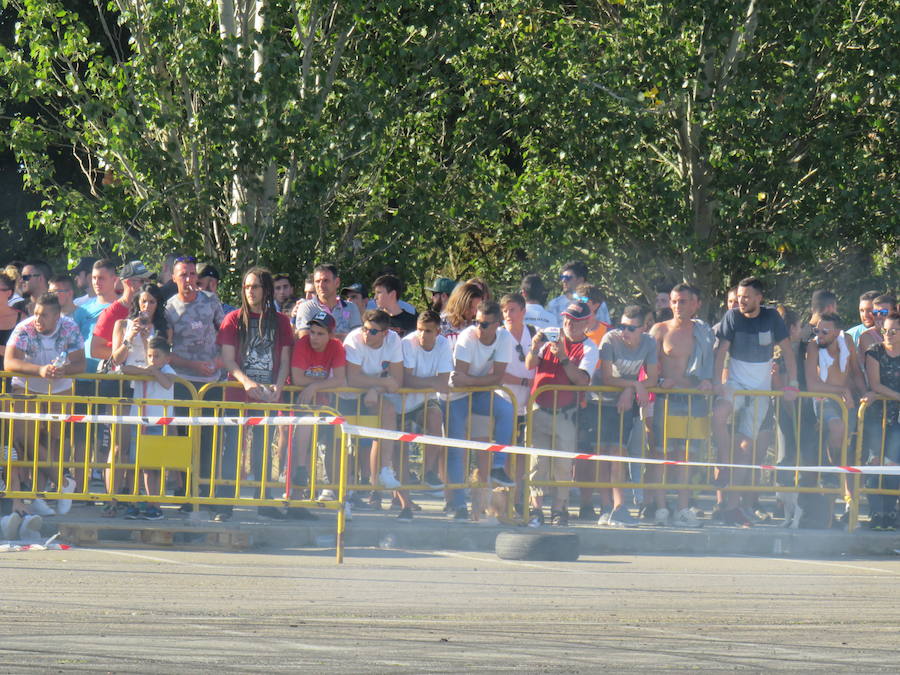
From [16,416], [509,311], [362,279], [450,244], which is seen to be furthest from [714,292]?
[16,416]

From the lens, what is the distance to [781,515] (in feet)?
45.6

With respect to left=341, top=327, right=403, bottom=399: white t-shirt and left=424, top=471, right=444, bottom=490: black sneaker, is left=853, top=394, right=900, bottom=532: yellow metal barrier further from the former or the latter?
left=341, top=327, right=403, bottom=399: white t-shirt

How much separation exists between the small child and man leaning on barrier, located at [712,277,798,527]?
4.54m

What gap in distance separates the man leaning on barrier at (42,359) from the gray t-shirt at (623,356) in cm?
420

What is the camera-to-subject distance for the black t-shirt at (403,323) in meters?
13.9

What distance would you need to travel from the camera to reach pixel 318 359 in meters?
12.0

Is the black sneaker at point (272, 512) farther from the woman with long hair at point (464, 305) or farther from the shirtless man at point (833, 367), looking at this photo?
the shirtless man at point (833, 367)

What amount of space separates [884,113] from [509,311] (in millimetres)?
11049

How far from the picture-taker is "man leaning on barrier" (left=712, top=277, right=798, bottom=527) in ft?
42.6

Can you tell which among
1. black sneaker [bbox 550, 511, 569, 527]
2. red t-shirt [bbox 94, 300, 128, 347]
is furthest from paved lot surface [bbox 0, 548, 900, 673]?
red t-shirt [bbox 94, 300, 128, 347]

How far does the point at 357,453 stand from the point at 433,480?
2.75ft

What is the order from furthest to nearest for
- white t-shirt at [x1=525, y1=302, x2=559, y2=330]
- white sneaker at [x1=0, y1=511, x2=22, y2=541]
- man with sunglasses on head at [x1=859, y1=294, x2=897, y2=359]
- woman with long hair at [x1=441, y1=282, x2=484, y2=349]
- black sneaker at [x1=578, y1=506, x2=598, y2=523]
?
1. man with sunglasses on head at [x1=859, y1=294, x2=897, y2=359]
2. white t-shirt at [x1=525, y1=302, x2=559, y2=330]
3. woman with long hair at [x1=441, y1=282, x2=484, y2=349]
4. black sneaker at [x1=578, y1=506, x2=598, y2=523]
5. white sneaker at [x1=0, y1=511, x2=22, y2=541]

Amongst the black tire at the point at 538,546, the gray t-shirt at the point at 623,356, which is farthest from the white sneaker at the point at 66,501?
the gray t-shirt at the point at 623,356

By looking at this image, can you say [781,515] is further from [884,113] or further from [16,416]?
[884,113]
